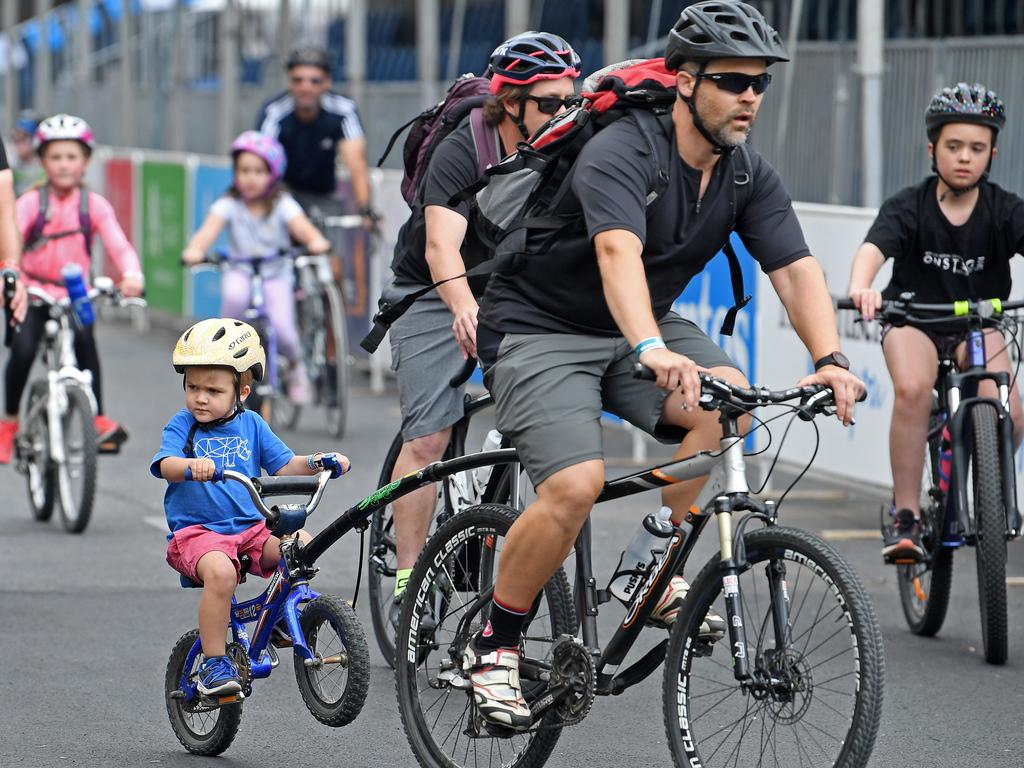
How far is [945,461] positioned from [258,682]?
2494 mm

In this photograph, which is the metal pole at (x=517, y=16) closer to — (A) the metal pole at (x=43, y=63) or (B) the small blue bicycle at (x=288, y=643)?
(B) the small blue bicycle at (x=288, y=643)

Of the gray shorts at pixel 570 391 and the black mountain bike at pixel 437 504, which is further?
the black mountain bike at pixel 437 504

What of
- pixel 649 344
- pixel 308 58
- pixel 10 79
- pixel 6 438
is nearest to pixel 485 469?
pixel 649 344

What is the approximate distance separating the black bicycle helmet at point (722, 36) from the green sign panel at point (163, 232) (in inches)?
547

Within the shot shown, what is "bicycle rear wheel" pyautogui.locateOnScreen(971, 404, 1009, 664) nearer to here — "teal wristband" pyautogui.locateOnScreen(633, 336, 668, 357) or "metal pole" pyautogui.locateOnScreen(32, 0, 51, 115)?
"teal wristband" pyautogui.locateOnScreen(633, 336, 668, 357)

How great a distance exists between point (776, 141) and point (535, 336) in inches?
329

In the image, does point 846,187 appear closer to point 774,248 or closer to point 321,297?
point 321,297

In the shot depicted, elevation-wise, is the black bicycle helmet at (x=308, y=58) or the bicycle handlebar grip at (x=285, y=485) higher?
the black bicycle helmet at (x=308, y=58)

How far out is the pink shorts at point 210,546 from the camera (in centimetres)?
536

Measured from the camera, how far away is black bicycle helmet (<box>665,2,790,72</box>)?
4.59 m

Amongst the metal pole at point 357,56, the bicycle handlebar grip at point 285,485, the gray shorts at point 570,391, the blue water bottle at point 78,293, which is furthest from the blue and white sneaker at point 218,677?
the metal pole at point 357,56

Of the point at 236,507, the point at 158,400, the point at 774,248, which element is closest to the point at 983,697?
the point at 774,248

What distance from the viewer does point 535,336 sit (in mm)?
4965

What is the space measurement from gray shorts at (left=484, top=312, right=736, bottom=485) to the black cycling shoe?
7.06 feet
